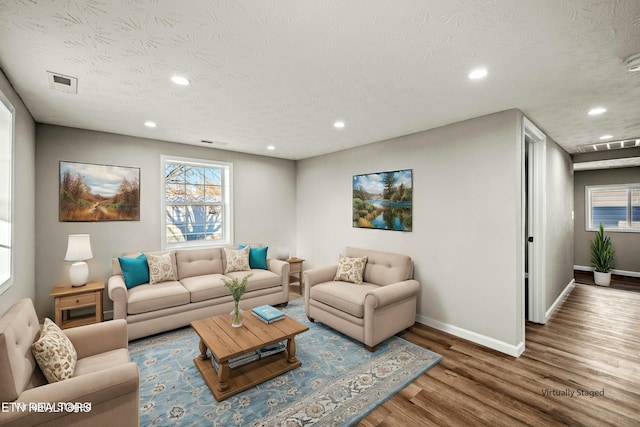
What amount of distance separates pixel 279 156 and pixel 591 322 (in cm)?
536

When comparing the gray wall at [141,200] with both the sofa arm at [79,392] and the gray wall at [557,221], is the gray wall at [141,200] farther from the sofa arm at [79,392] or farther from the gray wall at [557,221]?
the gray wall at [557,221]

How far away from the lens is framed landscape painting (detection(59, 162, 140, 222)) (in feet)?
11.6

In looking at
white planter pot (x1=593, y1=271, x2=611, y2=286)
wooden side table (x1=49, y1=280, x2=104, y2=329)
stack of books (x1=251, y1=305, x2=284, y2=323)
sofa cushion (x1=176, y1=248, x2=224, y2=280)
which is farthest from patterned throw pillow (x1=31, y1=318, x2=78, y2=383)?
white planter pot (x1=593, y1=271, x2=611, y2=286)

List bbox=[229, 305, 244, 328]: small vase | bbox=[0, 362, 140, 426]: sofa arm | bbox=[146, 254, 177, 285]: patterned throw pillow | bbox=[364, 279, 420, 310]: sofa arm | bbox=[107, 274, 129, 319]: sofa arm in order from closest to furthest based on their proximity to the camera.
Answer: bbox=[0, 362, 140, 426]: sofa arm
bbox=[229, 305, 244, 328]: small vase
bbox=[364, 279, 420, 310]: sofa arm
bbox=[107, 274, 129, 319]: sofa arm
bbox=[146, 254, 177, 285]: patterned throw pillow

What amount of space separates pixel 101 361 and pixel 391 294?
2570 millimetres

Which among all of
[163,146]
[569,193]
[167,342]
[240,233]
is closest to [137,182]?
[163,146]

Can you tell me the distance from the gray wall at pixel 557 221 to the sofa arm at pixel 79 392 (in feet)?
15.2

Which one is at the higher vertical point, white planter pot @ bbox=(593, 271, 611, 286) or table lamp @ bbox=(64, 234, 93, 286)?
table lamp @ bbox=(64, 234, 93, 286)

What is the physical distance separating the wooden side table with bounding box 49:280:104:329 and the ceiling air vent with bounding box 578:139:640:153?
7257mm

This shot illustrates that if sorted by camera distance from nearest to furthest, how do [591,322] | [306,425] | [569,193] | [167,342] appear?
[306,425] → [167,342] → [591,322] → [569,193]

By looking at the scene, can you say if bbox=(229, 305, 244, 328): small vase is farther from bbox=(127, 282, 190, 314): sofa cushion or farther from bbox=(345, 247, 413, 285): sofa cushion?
bbox=(345, 247, 413, 285): sofa cushion

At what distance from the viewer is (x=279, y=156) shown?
544cm

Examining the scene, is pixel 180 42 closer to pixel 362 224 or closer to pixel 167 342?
pixel 167 342

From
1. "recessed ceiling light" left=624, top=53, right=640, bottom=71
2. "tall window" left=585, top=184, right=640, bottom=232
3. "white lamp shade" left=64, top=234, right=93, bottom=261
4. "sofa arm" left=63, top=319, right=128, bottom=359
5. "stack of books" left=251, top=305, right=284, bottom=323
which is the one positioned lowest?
"stack of books" left=251, top=305, right=284, bottom=323
